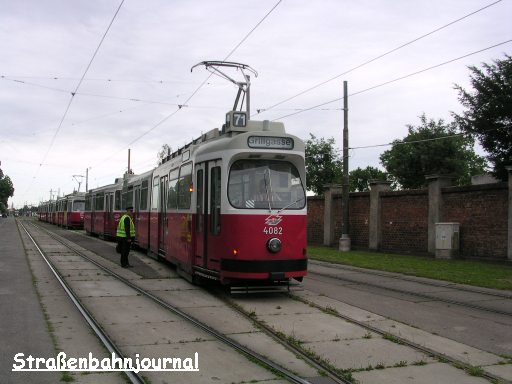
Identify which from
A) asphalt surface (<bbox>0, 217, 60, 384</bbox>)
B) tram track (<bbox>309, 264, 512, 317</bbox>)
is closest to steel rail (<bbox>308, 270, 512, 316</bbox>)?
tram track (<bbox>309, 264, 512, 317</bbox>)

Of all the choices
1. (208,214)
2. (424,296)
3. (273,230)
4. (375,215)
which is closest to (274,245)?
(273,230)

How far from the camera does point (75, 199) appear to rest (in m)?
47.3

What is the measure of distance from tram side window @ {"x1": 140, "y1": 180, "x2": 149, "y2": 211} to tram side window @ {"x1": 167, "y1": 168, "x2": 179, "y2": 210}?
451cm

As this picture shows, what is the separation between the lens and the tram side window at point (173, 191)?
13.4 metres

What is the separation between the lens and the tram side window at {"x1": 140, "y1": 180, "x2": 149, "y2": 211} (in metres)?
18.7

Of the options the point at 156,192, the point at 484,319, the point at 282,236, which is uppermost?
the point at 156,192

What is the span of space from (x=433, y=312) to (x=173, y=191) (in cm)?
717

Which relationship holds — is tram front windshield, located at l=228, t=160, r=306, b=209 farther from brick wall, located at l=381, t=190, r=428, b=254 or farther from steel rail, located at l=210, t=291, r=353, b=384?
brick wall, located at l=381, t=190, r=428, b=254

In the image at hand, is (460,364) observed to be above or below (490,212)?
below

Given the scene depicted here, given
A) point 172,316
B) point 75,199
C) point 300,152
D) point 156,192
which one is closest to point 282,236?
point 300,152

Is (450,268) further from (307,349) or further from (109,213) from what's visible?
(109,213)

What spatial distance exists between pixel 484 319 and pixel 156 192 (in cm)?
1066

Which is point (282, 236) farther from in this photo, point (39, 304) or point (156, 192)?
point (156, 192)

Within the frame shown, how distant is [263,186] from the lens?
1023 centimetres
